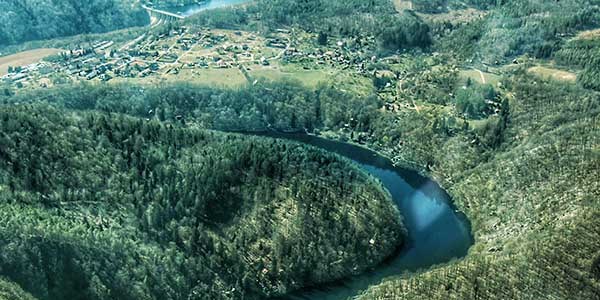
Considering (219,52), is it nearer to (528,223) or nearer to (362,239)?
(362,239)

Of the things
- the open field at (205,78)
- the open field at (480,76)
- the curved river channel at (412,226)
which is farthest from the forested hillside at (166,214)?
the open field at (480,76)

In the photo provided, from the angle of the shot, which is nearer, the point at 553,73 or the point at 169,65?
the point at 553,73

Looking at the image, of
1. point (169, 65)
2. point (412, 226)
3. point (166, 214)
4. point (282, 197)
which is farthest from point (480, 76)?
point (166, 214)

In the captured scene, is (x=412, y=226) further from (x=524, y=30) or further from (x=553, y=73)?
(x=524, y=30)

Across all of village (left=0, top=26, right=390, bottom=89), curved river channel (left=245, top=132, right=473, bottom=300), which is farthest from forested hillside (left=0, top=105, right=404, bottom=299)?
village (left=0, top=26, right=390, bottom=89)

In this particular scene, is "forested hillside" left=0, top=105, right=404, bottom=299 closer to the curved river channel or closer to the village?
the curved river channel

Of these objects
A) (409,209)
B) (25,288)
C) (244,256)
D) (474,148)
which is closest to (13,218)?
(25,288)
